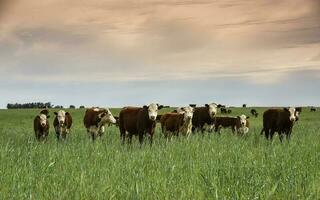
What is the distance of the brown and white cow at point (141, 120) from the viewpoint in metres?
18.9

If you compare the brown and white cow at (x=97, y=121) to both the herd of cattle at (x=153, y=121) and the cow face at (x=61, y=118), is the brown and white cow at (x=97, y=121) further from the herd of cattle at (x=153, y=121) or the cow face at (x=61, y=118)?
the cow face at (x=61, y=118)

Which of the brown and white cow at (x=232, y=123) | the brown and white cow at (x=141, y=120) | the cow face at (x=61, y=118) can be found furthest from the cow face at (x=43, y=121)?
the brown and white cow at (x=232, y=123)

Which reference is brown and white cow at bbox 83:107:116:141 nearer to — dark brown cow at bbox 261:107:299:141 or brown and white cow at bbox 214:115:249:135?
brown and white cow at bbox 214:115:249:135

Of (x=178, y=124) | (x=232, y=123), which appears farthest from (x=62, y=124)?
(x=232, y=123)

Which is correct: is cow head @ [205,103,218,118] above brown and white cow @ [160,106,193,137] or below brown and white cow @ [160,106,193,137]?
above

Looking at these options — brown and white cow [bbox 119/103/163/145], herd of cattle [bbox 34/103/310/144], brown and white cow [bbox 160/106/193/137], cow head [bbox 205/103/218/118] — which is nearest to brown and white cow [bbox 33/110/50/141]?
herd of cattle [bbox 34/103/310/144]

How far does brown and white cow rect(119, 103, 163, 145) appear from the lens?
18891 mm

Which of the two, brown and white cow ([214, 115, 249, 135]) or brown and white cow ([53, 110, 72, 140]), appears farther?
brown and white cow ([214, 115, 249, 135])

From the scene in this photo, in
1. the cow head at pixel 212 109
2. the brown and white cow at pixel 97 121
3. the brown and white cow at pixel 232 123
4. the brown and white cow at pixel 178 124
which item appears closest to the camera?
the brown and white cow at pixel 178 124

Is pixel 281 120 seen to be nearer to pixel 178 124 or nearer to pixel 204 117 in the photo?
pixel 178 124

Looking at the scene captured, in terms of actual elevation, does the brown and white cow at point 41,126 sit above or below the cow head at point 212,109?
A: below

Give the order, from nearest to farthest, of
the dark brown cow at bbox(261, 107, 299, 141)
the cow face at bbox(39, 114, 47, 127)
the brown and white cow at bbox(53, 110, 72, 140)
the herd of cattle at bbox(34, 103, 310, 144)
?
the herd of cattle at bbox(34, 103, 310, 144) < the dark brown cow at bbox(261, 107, 299, 141) < the cow face at bbox(39, 114, 47, 127) < the brown and white cow at bbox(53, 110, 72, 140)

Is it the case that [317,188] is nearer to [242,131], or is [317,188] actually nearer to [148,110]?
[148,110]

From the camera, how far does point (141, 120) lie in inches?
762
